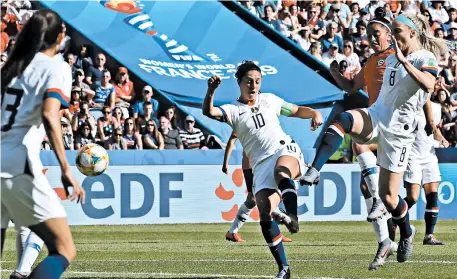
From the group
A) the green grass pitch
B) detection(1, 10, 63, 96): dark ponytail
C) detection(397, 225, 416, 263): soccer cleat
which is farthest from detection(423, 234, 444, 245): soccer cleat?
detection(1, 10, 63, 96): dark ponytail

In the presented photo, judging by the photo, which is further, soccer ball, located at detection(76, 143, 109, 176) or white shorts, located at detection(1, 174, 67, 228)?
soccer ball, located at detection(76, 143, 109, 176)

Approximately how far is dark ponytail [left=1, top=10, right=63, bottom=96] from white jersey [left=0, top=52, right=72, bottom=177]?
0.14 feet

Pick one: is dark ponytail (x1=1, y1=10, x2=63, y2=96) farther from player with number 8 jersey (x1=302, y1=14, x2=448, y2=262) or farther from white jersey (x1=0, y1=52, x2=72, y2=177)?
player with number 8 jersey (x1=302, y1=14, x2=448, y2=262)

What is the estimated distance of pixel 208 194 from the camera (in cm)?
1934

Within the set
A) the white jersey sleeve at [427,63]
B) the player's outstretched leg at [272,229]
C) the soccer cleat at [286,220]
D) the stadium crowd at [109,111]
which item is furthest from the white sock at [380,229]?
the stadium crowd at [109,111]

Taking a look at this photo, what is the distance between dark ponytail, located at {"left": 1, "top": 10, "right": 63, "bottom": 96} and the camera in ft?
22.6

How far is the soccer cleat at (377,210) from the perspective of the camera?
10.4 meters

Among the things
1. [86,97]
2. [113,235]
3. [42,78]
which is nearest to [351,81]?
[42,78]

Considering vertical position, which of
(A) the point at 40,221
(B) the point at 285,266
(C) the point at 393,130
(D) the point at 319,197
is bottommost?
(D) the point at 319,197

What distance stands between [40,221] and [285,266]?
3331 mm

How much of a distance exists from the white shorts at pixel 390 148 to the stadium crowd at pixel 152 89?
752cm

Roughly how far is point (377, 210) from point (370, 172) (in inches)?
31.6

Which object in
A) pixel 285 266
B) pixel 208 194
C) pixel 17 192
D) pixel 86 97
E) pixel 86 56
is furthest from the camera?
pixel 86 56

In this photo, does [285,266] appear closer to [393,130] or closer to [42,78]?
[393,130]
